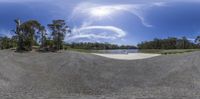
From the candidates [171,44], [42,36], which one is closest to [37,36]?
[42,36]

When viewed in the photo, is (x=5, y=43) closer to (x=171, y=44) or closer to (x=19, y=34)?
(x=19, y=34)

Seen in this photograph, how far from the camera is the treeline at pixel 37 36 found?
2967cm

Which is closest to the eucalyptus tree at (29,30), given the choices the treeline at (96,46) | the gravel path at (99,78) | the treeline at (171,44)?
the gravel path at (99,78)

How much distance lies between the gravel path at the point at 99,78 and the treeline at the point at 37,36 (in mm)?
8904

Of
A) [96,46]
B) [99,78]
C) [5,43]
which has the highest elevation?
[5,43]

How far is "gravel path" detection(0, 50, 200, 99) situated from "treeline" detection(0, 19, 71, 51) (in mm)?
8904

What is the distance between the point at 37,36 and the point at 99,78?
1780 centimetres

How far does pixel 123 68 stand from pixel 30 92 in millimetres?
6930

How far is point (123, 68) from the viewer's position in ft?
59.8

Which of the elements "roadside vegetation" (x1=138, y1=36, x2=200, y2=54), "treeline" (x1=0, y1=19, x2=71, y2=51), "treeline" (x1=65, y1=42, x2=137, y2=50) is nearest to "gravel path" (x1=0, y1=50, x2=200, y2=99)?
"treeline" (x1=0, y1=19, x2=71, y2=51)

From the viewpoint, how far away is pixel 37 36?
32250 millimetres

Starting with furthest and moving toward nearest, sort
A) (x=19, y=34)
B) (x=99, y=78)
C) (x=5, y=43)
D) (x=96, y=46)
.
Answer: (x=96, y=46) < (x=5, y=43) < (x=19, y=34) < (x=99, y=78)

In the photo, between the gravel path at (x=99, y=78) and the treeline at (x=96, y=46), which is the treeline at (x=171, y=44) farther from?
the gravel path at (x=99, y=78)

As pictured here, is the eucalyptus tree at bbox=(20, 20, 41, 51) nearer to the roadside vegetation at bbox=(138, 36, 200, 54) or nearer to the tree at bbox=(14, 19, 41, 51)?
the tree at bbox=(14, 19, 41, 51)
